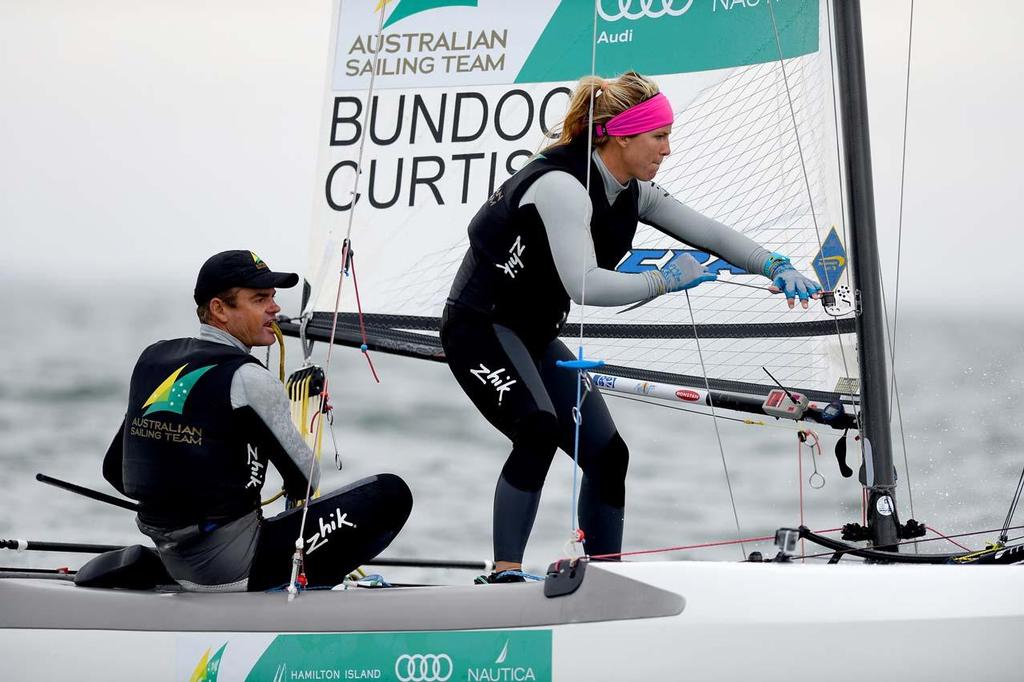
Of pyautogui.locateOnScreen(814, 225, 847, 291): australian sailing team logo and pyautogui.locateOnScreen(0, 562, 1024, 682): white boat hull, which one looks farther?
pyautogui.locateOnScreen(814, 225, 847, 291): australian sailing team logo

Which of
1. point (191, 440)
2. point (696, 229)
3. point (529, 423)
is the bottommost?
point (191, 440)

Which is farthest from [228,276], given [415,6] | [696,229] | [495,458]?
[495,458]

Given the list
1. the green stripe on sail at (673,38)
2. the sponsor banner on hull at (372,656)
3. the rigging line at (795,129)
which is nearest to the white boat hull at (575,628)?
the sponsor banner on hull at (372,656)

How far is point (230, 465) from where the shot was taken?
2248mm

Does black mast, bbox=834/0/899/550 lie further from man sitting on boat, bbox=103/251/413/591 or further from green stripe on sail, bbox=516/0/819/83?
man sitting on boat, bbox=103/251/413/591

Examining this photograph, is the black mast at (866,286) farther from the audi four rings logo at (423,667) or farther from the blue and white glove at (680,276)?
the audi four rings logo at (423,667)

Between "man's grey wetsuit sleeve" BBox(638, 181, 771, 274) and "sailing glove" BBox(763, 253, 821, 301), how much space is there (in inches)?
1.5

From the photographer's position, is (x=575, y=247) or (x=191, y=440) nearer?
(x=191, y=440)

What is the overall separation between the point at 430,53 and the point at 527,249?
158cm

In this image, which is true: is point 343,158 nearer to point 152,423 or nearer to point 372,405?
point 152,423

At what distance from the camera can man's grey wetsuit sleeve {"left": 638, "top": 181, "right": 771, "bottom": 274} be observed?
2648 millimetres

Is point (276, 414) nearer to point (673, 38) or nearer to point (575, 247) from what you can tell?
point (575, 247)

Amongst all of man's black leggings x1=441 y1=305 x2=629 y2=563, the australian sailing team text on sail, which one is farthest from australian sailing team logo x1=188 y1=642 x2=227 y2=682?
the australian sailing team text on sail

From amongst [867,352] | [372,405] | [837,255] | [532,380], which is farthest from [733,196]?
[372,405]
